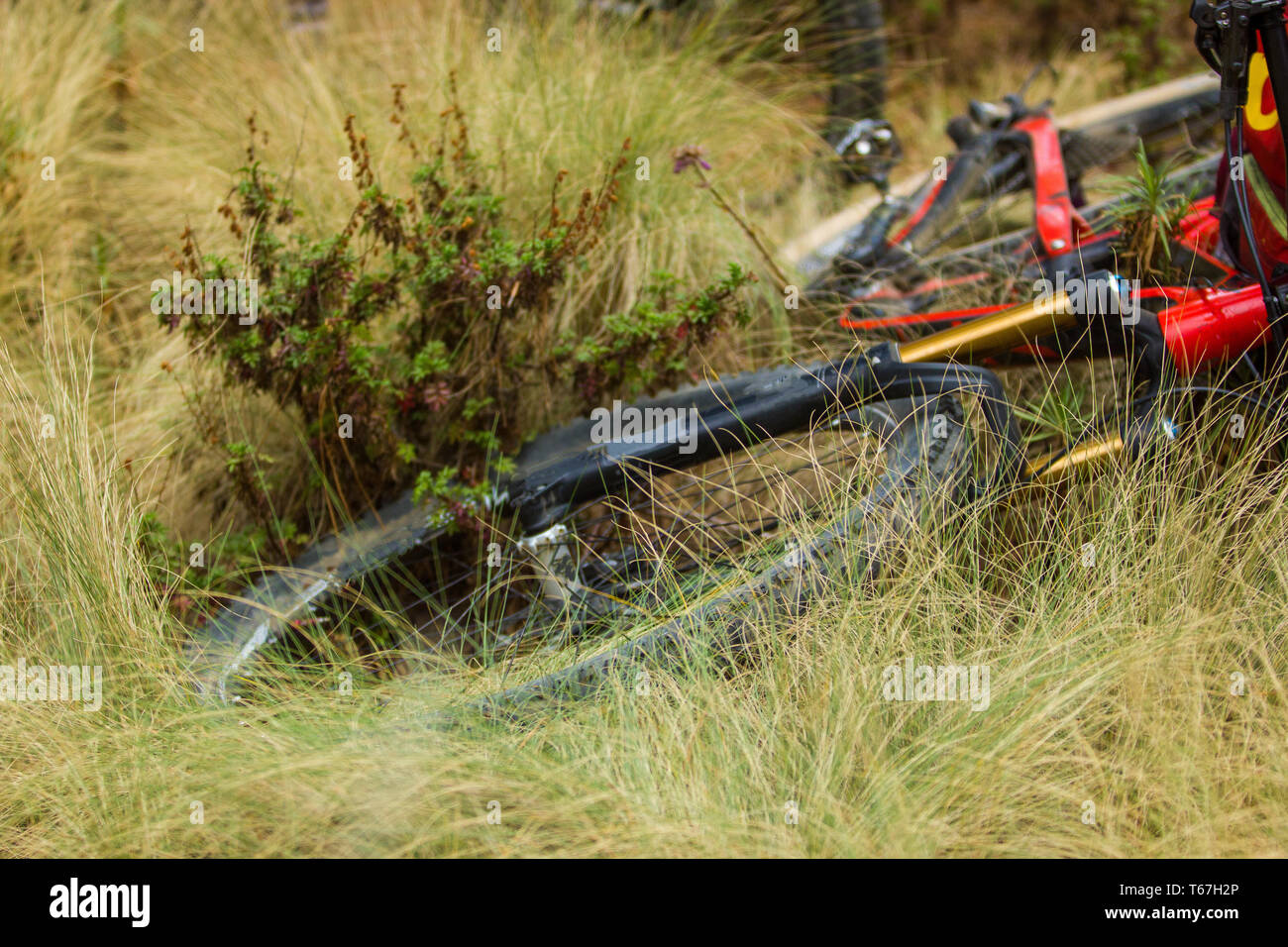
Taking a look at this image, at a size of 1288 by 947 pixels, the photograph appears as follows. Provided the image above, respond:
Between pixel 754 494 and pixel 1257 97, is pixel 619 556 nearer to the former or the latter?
pixel 754 494

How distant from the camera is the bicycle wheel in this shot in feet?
8.16

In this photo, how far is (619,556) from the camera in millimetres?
3000

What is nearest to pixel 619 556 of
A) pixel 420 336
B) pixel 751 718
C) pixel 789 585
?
pixel 789 585

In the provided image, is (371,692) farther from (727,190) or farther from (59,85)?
(59,85)

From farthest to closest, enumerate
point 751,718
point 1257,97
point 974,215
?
1. point 974,215
2. point 1257,97
3. point 751,718

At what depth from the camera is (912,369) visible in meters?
2.69

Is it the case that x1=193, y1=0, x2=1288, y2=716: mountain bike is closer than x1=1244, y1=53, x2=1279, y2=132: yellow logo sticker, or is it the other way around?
x1=193, y1=0, x2=1288, y2=716: mountain bike

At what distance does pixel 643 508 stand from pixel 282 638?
1041 mm

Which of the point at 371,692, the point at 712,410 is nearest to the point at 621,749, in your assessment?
the point at 371,692

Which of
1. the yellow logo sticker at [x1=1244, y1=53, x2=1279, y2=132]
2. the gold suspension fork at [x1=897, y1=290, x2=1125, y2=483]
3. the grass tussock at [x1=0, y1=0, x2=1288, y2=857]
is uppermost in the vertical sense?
the yellow logo sticker at [x1=1244, y1=53, x2=1279, y2=132]

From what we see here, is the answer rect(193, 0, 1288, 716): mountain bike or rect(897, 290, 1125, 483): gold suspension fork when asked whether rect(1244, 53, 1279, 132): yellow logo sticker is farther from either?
rect(897, 290, 1125, 483): gold suspension fork

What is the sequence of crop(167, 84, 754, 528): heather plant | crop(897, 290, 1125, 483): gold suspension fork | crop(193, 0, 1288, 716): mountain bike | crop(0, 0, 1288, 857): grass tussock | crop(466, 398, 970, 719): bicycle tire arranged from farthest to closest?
crop(167, 84, 754, 528): heather plant → crop(897, 290, 1125, 483): gold suspension fork → crop(193, 0, 1288, 716): mountain bike → crop(466, 398, 970, 719): bicycle tire → crop(0, 0, 1288, 857): grass tussock

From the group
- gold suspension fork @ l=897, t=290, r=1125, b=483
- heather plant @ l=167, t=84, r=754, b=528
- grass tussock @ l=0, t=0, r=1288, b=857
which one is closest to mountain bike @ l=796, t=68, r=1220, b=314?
gold suspension fork @ l=897, t=290, r=1125, b=483

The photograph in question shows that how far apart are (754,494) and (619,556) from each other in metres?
0.43
